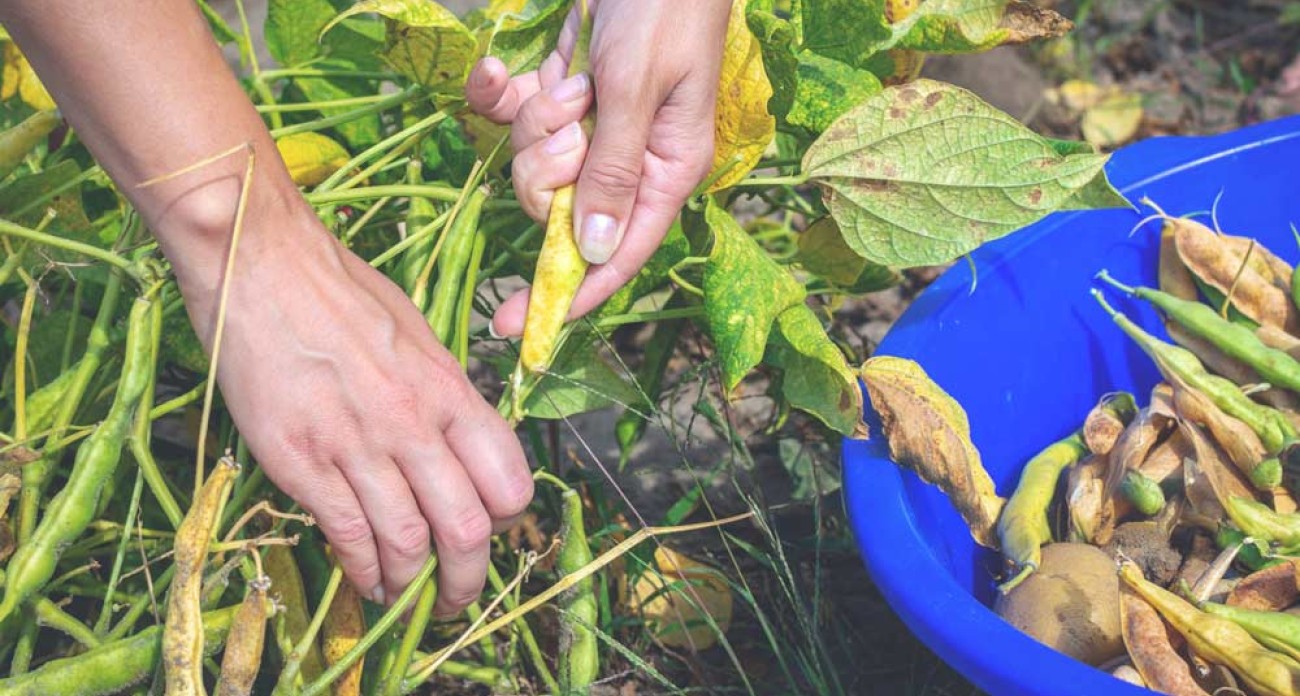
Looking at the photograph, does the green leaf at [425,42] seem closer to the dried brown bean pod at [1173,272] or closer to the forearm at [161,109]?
the forearm at [161,109]

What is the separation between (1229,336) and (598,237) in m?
0.76

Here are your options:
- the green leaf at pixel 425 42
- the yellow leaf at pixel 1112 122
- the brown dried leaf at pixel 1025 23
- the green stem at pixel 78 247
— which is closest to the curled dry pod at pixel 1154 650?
the brown dried leaf at pixel 1025 23

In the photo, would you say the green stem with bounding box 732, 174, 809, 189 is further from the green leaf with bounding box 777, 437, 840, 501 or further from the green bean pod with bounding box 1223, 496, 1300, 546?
the green bean pod with bounding box 1223, 496, 1300, 546

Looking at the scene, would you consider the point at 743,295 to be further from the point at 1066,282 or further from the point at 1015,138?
the point at 1066,282

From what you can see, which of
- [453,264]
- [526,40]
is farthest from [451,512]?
[526,40]

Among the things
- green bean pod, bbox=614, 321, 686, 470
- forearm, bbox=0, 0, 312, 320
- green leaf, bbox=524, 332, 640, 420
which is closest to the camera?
forearm, bbox=0, 0, 312, 320

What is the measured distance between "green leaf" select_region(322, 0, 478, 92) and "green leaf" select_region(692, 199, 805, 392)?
27 centimetres

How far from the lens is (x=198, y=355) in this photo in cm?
129

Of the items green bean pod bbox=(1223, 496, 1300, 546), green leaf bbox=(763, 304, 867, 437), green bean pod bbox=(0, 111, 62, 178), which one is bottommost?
green bean pod bbox=(1223, 496, 1300, 546)

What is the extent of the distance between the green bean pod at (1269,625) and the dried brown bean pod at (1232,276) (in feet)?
1.52

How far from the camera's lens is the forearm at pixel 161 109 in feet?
2.73

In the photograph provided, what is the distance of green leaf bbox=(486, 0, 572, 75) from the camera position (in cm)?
122

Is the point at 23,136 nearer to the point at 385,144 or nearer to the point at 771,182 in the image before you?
the point at 385,144

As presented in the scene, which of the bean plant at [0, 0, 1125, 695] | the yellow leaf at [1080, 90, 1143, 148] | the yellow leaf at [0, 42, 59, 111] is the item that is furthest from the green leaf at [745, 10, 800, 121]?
the yellow leaf at [1080, 90, 1143, 148]
